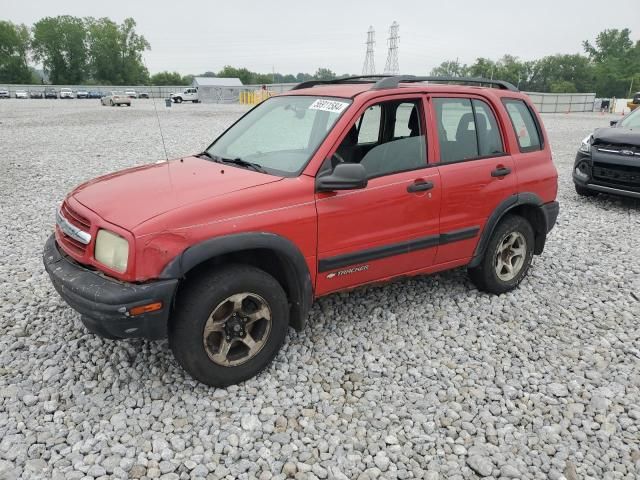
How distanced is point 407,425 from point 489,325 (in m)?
1.57

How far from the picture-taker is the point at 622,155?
7.86 meters

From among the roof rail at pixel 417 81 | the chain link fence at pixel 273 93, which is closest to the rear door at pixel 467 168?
the roof rail at pixel 417 81

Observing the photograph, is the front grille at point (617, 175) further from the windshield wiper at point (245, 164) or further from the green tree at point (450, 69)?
the green tree at point (450, 69)

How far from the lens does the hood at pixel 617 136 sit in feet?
25.4

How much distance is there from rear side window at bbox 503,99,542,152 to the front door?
1176 mm

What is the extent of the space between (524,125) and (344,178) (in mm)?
2418

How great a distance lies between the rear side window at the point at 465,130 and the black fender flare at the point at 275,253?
1.57 meters

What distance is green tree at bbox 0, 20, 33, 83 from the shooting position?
9162cm

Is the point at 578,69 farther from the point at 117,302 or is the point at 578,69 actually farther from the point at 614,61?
the point at 117,302

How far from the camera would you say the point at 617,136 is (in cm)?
801

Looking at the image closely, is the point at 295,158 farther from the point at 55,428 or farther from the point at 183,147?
the point at 183,147

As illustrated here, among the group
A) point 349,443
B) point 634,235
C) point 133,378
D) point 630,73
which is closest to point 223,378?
point 133,378

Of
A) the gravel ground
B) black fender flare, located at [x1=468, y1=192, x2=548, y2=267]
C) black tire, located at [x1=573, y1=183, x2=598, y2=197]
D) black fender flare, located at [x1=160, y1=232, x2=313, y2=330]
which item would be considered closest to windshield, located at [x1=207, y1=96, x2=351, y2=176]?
black fender flare, located at [x1=160, y1=232, x2=313, y2=330]

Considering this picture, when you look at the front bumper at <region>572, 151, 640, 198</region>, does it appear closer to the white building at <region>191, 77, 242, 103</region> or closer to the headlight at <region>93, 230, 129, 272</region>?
the headlight at <region>93, 230, 129, 272</region>
